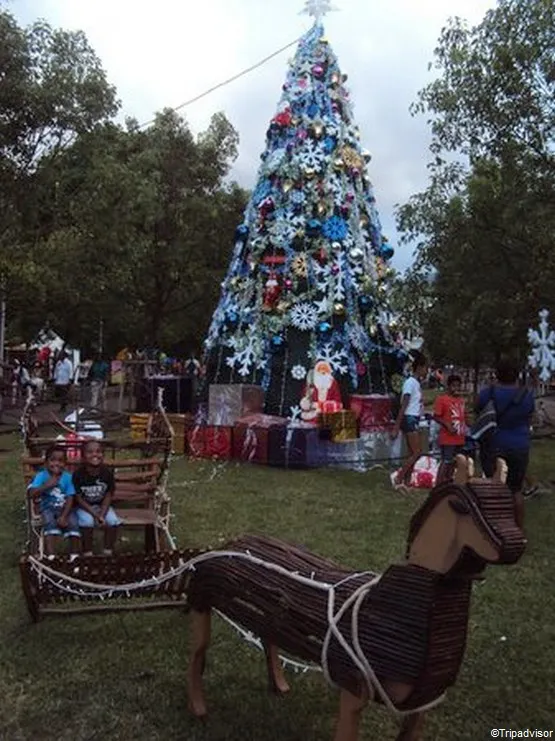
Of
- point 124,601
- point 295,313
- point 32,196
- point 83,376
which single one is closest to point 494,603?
point 124,601

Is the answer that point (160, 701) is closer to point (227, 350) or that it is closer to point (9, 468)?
point (9, 468)

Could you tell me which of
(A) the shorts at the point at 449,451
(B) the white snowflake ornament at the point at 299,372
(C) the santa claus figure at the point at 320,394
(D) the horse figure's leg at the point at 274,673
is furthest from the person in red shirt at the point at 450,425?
(D) the horse figure's leg at the point at 274,673

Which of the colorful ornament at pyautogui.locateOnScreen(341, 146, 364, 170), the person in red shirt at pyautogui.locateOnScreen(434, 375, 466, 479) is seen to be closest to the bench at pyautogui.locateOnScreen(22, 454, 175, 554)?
the person in red shirt at pyautogui.locateOnScreen(434, 375, 466, 479)

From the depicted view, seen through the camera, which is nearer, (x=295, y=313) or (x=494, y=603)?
(x=494, y=603)

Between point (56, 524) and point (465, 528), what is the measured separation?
4.34m

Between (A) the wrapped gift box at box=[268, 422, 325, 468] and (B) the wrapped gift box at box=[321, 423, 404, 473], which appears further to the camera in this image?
(B) the wrapped gift box at box=[321, 423, 404, 473]

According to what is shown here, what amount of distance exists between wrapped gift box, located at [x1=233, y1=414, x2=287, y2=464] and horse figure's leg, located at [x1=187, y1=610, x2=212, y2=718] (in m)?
8.60

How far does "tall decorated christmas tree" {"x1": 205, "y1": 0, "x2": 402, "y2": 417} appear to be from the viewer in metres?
14.7

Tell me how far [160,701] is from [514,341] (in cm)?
1507

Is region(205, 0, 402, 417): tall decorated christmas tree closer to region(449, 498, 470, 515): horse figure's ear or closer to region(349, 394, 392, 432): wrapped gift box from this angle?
region(349, 394, 392, 432): wrapped gift box

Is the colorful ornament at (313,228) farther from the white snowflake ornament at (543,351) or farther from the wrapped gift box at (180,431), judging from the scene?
the white snowflake ornament at (543,351)

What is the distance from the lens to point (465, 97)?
39.1 feet

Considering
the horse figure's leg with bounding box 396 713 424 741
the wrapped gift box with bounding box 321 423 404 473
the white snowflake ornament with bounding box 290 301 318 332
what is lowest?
the horse figure's leg with bounding box 396 713 424 741

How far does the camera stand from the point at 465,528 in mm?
3002
